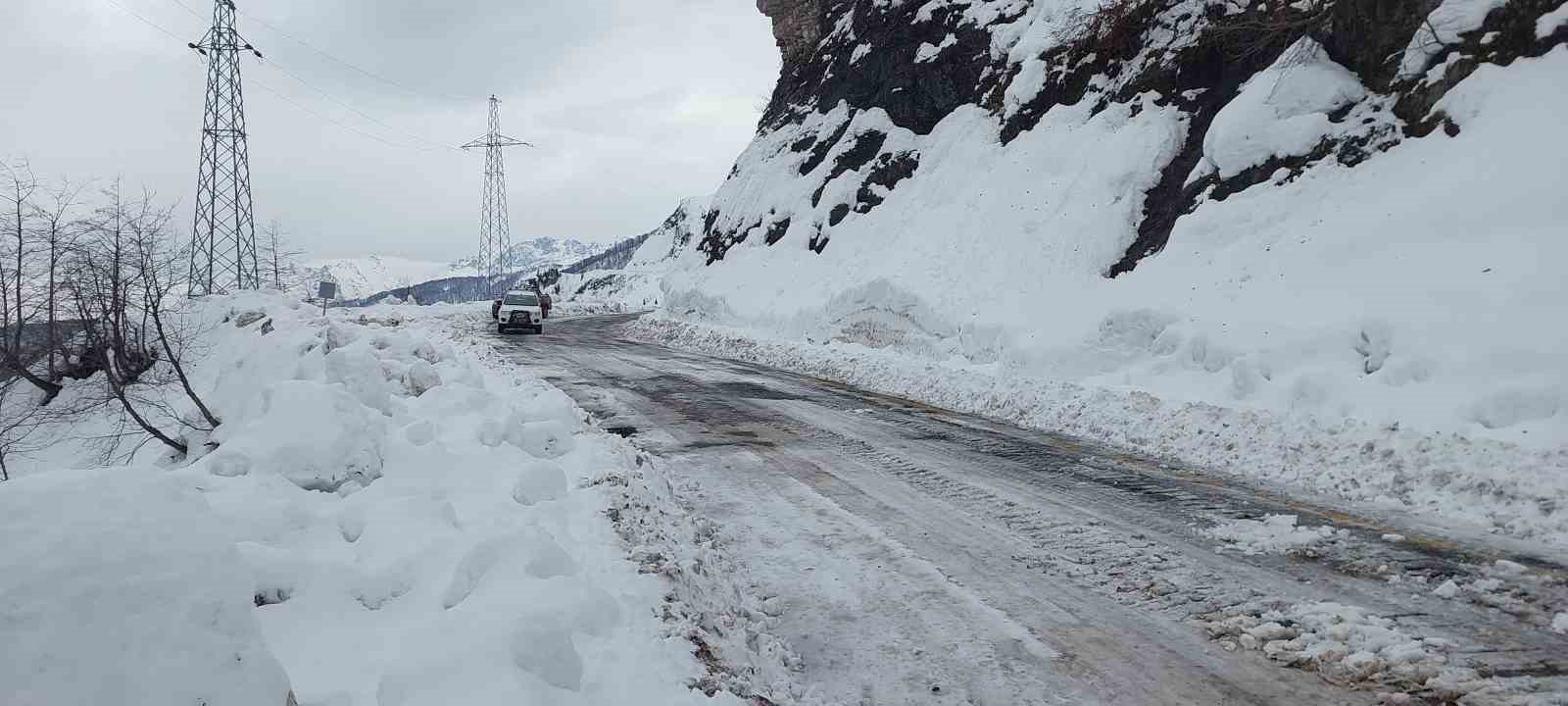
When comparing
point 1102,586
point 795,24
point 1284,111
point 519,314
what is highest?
point 795,24

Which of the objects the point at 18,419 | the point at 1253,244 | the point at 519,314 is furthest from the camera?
the point at 519,314

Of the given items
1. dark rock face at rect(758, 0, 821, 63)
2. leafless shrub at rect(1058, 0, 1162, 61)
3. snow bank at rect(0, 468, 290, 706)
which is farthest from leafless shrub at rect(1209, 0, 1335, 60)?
dark rock face at rect(758, 0, 821, 63)

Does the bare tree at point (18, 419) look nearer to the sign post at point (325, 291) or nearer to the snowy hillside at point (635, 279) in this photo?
the sign post at point (325, 291)

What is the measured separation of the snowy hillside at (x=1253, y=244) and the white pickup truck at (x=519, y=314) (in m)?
7.85


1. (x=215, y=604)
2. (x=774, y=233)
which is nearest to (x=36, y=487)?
(x=215, y=604)

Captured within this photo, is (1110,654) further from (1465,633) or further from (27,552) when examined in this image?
(27,552)

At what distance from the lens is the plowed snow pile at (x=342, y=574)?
204cm

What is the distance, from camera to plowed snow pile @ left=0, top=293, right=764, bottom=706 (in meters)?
2.04

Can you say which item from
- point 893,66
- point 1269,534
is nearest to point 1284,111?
point 1269,534

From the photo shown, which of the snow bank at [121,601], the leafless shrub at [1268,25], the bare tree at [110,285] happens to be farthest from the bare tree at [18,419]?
the leafless shrub at [1268,25]

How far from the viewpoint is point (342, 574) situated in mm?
3918

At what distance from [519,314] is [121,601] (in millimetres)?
26036

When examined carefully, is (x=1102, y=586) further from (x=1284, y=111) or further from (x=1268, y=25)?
(x=1268, y=25)

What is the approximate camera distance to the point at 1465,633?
12.3 ft
